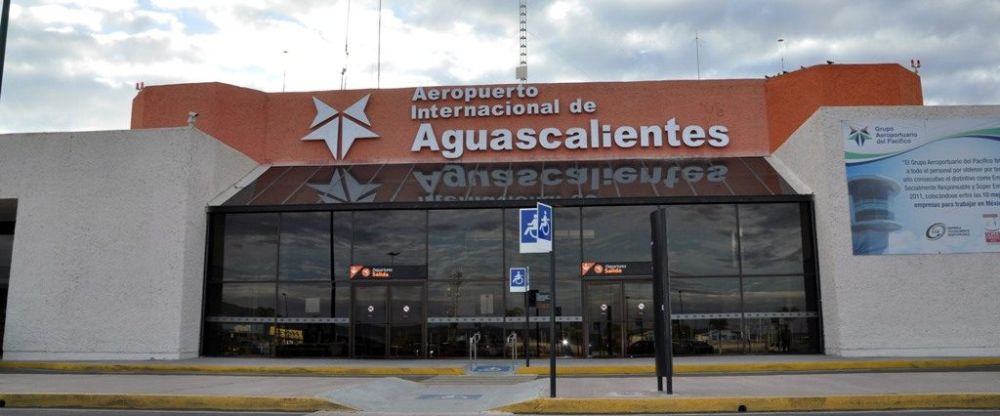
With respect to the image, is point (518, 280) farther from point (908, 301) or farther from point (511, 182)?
point (908, 301)

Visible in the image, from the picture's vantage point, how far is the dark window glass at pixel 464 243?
73.9ft

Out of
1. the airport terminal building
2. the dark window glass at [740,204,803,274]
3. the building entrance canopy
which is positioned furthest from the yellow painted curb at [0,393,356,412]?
the dark window glass at [740,204,803,274]

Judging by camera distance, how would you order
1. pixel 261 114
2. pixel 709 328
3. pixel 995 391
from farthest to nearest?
pixel 261 114 → pixel 709 328 → pixel 995 391

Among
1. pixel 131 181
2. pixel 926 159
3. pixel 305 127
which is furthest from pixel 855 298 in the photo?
pixel 131 181

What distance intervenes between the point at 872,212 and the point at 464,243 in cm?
1094

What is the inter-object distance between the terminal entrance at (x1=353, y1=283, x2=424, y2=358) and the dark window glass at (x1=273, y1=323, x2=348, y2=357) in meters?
0.50

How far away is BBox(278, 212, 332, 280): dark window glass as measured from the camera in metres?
22.9

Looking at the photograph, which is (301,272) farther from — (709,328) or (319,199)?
(709,328)

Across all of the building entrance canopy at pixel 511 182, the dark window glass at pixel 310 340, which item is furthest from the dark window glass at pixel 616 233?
the dark window glass at pixel 310 340

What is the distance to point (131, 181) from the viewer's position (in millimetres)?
22516

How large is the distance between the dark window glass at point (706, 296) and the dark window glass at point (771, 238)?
678 mm

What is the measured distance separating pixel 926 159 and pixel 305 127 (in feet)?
61.5

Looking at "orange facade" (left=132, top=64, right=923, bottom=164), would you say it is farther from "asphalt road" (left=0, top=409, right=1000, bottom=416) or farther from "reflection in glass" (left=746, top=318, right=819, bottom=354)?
"asphalt road" (left=0, top=409, right=1000, bottom=416)

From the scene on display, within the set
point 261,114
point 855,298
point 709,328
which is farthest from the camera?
point 261,114
